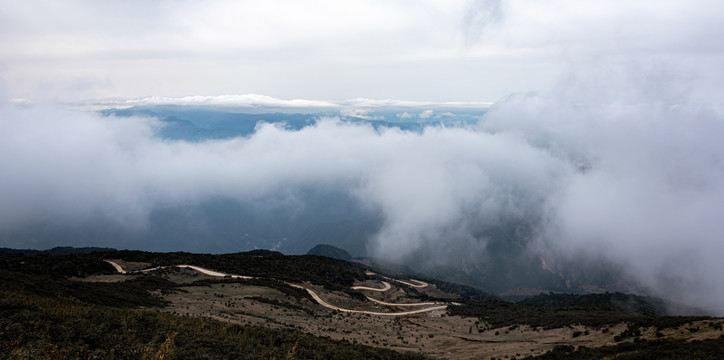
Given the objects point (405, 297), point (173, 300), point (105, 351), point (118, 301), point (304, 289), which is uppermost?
point (105, 351)

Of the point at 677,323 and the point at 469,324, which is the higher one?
the point at 677,323

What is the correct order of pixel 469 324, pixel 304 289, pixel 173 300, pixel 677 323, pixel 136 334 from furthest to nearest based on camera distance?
pixel 304 289, pixel 469 324, pixel 173 300, pixel 677 323, pixel 136 334

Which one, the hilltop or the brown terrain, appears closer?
the hilltop

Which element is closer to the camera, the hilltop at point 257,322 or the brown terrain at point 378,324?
the hilltop at point 257,322

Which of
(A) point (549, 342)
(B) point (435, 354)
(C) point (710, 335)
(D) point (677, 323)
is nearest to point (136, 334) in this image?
(B) point (435, 354)

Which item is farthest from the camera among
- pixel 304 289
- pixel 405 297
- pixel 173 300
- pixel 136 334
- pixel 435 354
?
pixel 405 297

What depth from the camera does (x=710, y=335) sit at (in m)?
24.5

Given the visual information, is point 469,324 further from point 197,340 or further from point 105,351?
point 105,351

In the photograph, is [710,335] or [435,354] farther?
[435,354]

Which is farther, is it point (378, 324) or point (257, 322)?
point (378, 324)

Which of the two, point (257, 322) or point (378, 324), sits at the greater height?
point (257, 322)

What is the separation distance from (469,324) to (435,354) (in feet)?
67.1

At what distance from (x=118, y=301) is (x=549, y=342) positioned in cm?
3764

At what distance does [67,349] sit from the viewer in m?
14.9
